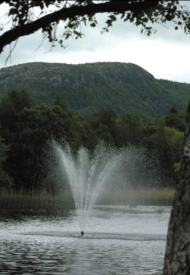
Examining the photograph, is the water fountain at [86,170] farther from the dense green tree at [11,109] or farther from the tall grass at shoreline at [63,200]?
the dense green tree at [11,109]

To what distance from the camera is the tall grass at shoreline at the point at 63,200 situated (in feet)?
195

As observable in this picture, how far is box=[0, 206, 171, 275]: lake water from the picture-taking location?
21.1 m

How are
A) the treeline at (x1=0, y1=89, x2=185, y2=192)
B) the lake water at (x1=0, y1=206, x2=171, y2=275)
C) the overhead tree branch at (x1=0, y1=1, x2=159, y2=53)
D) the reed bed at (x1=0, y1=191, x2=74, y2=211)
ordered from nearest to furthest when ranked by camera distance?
1. the overhead tree branch at (x1=0, y1=1, x2=159, y2=53)
2. the lake water at (x1=0, y1=206, x2=171, y2=275)
3. the reed bed at (x1=0, y1=191, x2=74, y2=211)
4. the treeline at (x1=0, y1=89, x2=185, y2=192)

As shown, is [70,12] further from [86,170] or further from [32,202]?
[86,170]

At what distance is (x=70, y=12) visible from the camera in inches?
388

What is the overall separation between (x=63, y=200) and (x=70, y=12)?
55853 mm

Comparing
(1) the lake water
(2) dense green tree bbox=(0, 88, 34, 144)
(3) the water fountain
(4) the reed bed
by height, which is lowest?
(1) the lake water

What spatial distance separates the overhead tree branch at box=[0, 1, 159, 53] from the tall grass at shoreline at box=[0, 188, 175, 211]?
160 feet

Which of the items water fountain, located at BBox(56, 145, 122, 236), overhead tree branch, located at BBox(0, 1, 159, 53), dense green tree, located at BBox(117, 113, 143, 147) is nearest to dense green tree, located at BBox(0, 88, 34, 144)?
water fountain, located at BBox(56, 145, 122, 236)

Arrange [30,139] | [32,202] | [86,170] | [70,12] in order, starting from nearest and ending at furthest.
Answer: [70,12], [32,202], [30,139], [86,170]

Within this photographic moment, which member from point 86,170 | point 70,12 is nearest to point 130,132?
point 86,170

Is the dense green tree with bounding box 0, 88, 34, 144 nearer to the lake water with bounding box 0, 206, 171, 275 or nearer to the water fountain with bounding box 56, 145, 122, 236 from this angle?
the water fountain with bounding box 56, 145, 122, 236

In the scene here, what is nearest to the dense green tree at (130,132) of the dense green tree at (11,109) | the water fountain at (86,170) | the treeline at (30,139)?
the water fountain at (86,170)

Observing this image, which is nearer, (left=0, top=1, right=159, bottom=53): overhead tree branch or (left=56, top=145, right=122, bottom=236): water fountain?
(left=0, top=1, right=159, bottom=53): overhead tree branch
